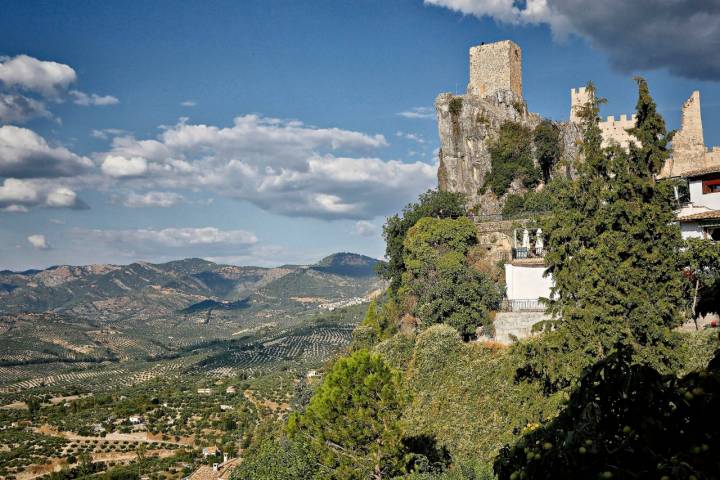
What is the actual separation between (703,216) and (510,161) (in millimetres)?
22169

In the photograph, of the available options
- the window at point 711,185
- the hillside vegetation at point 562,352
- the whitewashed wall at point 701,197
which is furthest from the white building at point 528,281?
the window at point 711,185

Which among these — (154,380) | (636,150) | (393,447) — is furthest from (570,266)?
(154,380)

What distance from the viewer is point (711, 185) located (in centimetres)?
2494

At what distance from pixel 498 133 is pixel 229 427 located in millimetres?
44802

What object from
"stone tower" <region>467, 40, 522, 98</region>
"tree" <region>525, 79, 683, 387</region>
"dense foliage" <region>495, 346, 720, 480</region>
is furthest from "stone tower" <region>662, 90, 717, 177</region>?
"dense foliage" <region>495, 346, 720, 480</region>

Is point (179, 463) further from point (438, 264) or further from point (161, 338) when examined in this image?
point (161, 338)

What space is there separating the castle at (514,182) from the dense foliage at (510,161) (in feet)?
1.71

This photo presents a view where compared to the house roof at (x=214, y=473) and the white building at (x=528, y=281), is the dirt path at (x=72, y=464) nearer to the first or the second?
the house roof at (x=214, y=473)

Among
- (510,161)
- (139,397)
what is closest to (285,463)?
(510,161)

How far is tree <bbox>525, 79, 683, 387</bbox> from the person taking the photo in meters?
17.6

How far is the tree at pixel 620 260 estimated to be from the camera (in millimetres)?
17562

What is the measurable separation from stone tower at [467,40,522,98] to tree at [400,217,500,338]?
21920 mm

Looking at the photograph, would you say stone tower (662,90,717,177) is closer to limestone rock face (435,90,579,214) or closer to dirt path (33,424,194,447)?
limestone rock face (435,90,579,214)

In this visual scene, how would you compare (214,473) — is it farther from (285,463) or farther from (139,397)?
(139,397)
